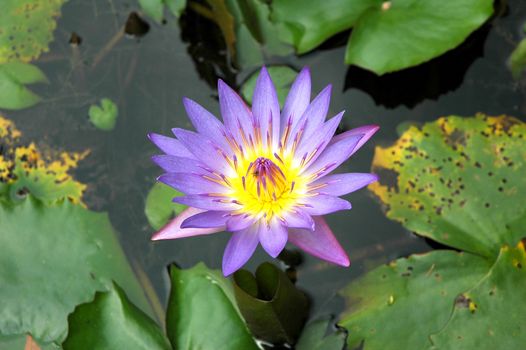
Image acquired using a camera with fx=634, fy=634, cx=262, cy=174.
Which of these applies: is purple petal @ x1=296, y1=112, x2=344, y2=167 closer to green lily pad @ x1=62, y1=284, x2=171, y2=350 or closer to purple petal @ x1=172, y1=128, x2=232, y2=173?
purple petal @ x1=172, y1=128, x2=232, y2=173

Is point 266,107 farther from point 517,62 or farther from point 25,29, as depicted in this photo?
point 25,29

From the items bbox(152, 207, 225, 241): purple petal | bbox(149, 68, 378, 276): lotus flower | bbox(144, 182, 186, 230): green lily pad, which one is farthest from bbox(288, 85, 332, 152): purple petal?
bbox(144, 182, 186, 230): green lily pad

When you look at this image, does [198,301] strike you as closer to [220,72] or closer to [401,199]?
[401,199]

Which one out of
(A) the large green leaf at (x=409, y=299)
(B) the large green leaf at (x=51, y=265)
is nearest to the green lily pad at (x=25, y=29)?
(B) the large green leaf at (x=51, y=265)

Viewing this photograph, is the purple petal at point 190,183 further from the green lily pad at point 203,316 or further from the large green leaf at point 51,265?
the large green leaf at point 51,265

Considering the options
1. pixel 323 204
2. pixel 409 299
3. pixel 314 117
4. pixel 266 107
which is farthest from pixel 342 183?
pixel 409 299

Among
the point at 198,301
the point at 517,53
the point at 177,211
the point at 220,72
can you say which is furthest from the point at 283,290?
the point at 517,53

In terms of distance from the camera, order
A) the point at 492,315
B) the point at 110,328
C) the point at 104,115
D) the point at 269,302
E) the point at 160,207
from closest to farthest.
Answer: the point at 269,302, the point at 492,315, the point at 110,328, the point at 160,207, the point at 104,115
